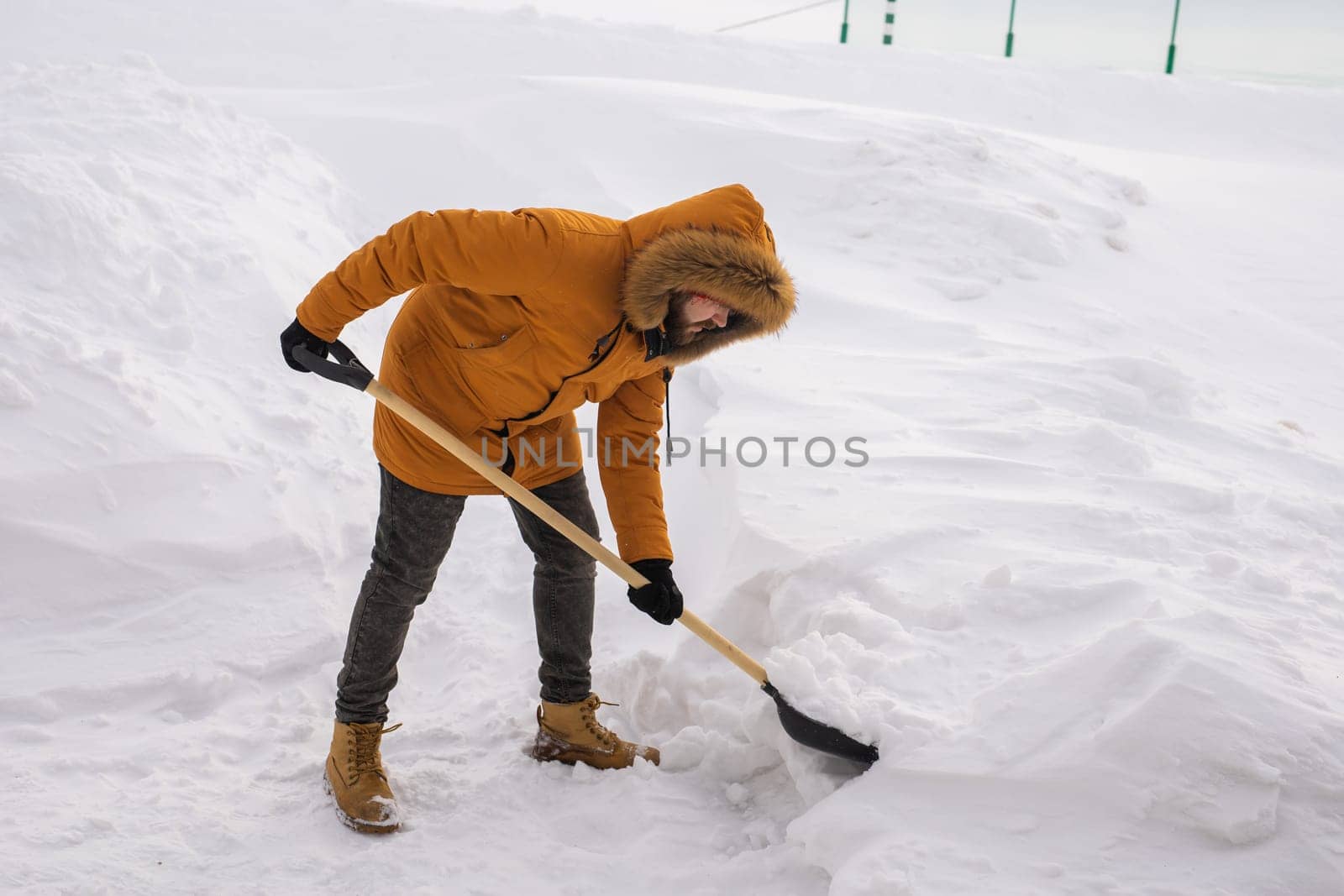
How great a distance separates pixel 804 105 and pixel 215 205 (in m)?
4.16

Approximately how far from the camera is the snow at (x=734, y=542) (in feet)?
6.64

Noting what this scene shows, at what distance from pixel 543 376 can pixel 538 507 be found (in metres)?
0.29

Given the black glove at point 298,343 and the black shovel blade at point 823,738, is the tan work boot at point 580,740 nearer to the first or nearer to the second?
the black shovel blade at point 823,738

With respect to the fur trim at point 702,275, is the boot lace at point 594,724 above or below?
below

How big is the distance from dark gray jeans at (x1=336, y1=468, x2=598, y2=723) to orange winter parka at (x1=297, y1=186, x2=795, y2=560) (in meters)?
0.06

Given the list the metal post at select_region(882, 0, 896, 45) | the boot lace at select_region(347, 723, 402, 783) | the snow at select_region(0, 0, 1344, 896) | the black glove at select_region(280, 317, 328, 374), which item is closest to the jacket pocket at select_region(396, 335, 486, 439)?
the black glove at select_region(280, 317, 328, 374)

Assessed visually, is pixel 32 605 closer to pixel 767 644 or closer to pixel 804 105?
pixel 767 644

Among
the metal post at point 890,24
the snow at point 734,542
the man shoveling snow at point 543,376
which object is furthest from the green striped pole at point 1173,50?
the man shoveling snow at point 543,376

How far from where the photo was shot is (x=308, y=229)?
16.0 feet

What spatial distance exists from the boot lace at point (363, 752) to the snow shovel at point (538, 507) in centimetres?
61

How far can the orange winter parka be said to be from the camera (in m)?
2.00

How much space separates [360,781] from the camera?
2293mm

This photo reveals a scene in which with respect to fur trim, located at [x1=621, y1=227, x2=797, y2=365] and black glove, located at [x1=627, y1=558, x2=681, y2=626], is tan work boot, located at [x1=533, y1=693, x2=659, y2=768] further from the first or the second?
fur trim, located at [x1=621, y1=227, x2=797, y2=365]

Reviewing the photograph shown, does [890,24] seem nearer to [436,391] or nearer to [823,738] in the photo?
[436,391]
